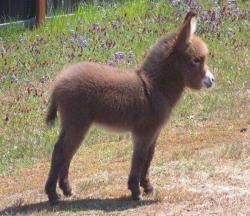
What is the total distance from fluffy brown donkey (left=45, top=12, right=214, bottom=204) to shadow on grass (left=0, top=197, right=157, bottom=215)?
11 cm

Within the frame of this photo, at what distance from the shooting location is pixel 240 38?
15.7 metres

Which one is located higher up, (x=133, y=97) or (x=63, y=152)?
(x=133, y=97)

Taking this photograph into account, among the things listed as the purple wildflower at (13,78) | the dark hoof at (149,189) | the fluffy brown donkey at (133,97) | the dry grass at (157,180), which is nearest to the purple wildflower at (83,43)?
the purple wildflower at (13,78)

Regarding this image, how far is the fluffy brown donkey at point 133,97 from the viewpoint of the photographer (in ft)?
24.6

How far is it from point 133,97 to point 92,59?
245 inches

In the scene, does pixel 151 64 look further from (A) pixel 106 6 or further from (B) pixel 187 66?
(A) pixel 106 6

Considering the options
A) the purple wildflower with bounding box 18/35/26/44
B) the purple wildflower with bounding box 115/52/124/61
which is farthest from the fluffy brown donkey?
the purple wildflower with bounding box 18/35/26/44

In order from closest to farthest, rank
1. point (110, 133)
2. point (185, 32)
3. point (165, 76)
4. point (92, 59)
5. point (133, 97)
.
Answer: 1. point (133, 97)
2. point (185, 32)
3. point (165, 76)
4. point (110, 133)
5. point (92, 59)

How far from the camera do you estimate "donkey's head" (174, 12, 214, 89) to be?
780 centimetres

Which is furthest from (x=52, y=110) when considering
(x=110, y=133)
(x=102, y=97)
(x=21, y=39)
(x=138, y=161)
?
(x=21, y=39)

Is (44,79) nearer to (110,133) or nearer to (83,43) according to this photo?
(83,43)

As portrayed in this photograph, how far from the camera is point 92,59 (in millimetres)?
13797

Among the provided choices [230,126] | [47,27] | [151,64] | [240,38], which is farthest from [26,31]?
[151,64]

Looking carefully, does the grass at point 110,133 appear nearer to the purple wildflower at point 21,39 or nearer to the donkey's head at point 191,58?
the purple wildflower at point 21,39
